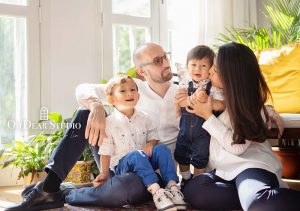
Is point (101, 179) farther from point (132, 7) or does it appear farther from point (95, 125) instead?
point (132, 7)

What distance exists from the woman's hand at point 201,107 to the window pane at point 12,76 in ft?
5.88

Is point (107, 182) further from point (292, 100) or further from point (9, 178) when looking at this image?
point (9, 178)

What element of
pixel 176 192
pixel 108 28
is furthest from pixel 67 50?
pixel 176 192

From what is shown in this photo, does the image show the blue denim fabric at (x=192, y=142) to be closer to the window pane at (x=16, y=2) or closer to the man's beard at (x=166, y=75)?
the man's beard at (x=166, y=75)

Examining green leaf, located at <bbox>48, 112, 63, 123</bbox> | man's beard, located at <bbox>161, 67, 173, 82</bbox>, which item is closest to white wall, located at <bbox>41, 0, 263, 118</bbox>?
green leaf, located at <bbox>48, 112, 63, 123</bbox>

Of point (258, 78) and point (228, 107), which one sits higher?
point (258, 78)

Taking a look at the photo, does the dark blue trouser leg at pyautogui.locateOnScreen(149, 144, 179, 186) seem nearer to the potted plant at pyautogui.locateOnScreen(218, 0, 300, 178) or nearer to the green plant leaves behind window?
the potted plant at pyautogui.locateOnScreen(218, 0, 300, 178)

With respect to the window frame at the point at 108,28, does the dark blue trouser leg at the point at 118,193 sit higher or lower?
lower

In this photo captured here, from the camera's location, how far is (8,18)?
3.40 metres

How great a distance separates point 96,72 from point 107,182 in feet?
5.83

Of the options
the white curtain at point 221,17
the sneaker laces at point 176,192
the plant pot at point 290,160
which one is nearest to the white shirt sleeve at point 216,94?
the sneaker laces at point 176,192

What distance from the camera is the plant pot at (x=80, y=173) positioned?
10.0ft

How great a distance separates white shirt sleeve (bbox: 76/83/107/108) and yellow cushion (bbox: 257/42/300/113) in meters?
0.95

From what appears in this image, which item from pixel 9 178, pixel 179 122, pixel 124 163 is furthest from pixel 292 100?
pixel 9 178
